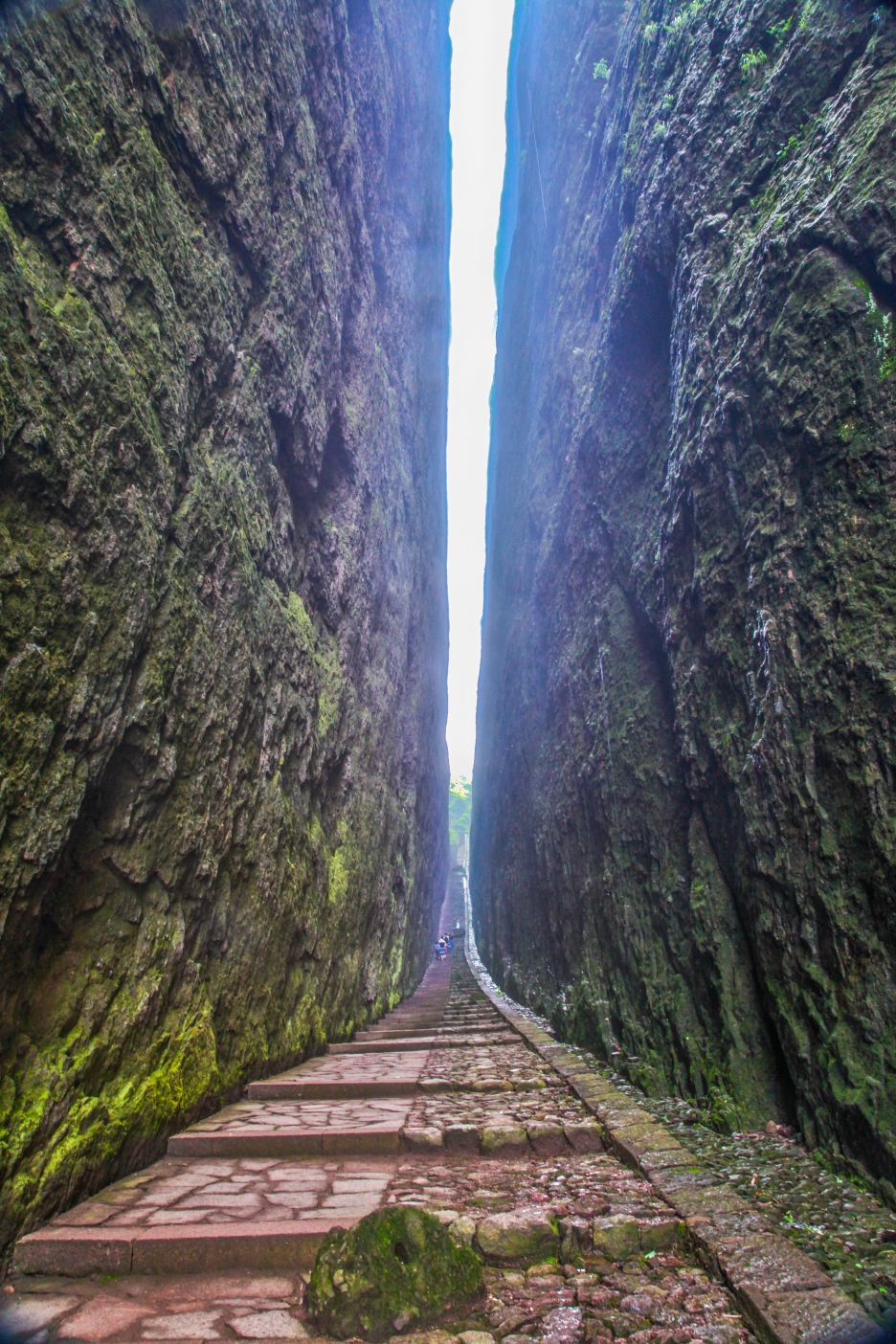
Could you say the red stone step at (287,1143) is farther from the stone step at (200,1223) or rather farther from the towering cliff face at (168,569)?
the stone step at (200,1223)

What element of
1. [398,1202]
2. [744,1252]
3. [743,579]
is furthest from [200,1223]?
[743,579]

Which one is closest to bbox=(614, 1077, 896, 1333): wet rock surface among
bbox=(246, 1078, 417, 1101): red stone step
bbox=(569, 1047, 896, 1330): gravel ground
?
bbox=(569, 1047, 896, 1330): gravel ground

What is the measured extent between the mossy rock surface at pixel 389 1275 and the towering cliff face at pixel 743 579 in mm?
2506

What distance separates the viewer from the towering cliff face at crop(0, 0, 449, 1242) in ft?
9.97

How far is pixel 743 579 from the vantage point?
5449mm

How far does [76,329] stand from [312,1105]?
5384 millimetres

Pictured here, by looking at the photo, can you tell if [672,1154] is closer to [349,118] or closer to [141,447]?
[141,447]

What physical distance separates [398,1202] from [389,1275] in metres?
0.87

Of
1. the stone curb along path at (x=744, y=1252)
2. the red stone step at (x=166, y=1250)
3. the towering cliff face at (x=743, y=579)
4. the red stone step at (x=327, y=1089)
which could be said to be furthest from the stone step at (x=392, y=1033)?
the red stone step at (x=166, y=1250)

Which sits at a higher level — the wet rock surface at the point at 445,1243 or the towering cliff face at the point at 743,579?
the towering cliff face at the point at 743,579

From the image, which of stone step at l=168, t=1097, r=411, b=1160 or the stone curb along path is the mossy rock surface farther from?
stone step at l=168, t=1097, r=411, b=1160

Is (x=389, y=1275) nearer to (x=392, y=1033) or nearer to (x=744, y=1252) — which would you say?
(x=744, y=1252)

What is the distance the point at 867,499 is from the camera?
418 cm

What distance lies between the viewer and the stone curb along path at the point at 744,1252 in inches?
83.9
